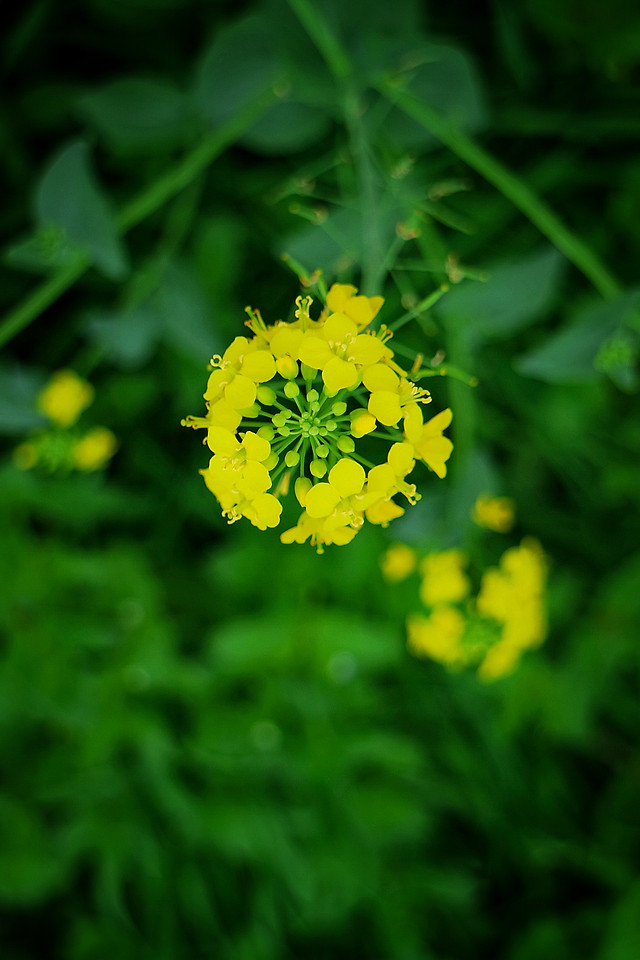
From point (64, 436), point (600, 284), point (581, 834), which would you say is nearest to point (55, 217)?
point (64, 436)

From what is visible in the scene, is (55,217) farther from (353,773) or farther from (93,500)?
(353,773)

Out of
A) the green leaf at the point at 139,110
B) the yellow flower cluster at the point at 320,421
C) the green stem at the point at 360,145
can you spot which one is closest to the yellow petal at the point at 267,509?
the yellow flower cluster at the point at 320,421

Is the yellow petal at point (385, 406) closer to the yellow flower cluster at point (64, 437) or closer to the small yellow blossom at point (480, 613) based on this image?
the small yellow blossom at point (480, 613)

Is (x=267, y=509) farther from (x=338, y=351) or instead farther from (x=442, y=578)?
(x=442, y=578)

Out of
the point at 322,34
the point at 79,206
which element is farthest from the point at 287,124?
the point at 79,206

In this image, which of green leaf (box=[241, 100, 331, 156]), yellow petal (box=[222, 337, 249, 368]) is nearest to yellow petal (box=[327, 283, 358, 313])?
yellow petal (box=[222, 337, 249, 368])
